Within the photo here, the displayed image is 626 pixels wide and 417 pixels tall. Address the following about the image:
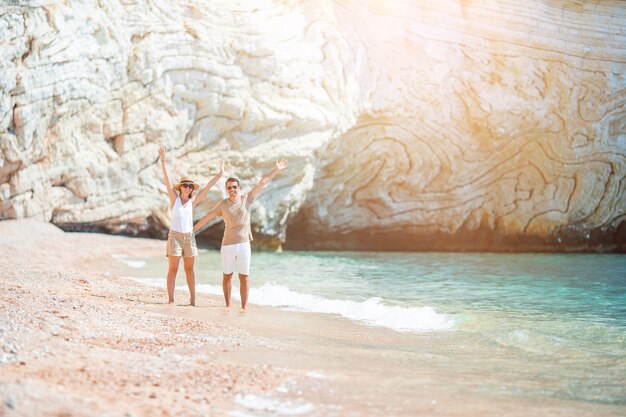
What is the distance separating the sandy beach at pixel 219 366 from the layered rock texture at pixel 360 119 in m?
7.65

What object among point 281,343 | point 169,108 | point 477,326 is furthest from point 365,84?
point 281,343

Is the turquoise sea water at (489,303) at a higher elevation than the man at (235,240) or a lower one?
lower

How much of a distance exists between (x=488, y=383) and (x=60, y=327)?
2850 millimetres

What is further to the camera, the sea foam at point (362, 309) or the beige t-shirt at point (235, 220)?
the beige t-shirt at point (235, 220)

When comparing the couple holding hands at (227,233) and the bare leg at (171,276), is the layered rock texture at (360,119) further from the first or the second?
the bare leg at (171,276)

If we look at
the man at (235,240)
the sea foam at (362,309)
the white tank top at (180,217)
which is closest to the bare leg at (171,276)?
the white tank top at (180,217)

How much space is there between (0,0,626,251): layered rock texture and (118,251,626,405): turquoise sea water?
2.54 meters

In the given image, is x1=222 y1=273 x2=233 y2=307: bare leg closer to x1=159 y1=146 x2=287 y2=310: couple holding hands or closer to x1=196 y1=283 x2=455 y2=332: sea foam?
x1=159 y1=146 x2=287 y2=310: couple holding hands

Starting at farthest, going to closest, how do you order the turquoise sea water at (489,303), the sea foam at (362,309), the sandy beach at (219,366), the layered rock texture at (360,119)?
the layered rock texture at (360,119) < the sea foam at (362,309) < the turquoise sea water at (489,303) < the sandy beach at (219,366)

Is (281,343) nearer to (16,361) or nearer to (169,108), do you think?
(16,361)

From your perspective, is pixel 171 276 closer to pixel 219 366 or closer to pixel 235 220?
pixel 235 220

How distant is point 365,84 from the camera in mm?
17266

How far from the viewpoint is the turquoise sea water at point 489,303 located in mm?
4648

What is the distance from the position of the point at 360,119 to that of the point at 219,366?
13981mm
